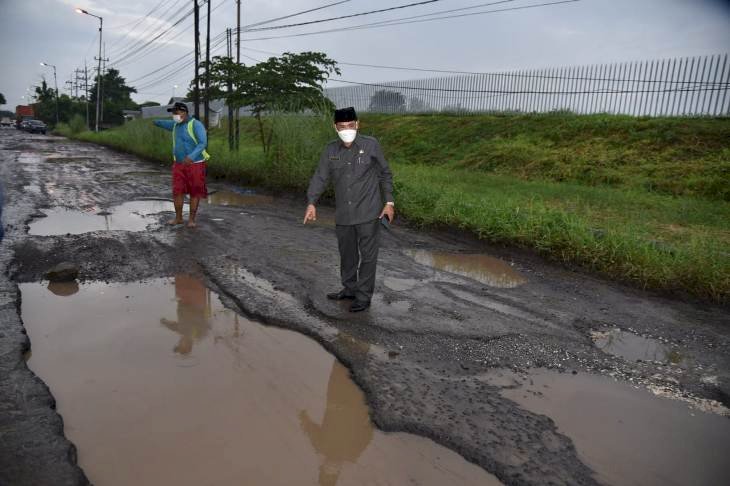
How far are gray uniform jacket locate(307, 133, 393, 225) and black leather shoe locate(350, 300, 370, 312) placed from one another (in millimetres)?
640

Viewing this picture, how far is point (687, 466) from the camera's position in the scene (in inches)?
89.1

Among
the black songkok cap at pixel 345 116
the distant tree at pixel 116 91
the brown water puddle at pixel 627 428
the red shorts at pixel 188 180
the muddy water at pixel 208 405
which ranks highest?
the distant tree at pixel 116 91

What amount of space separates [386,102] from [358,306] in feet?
70.4

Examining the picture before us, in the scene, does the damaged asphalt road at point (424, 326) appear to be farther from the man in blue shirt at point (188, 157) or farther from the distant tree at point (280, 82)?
the distant tree at point (280, 82)

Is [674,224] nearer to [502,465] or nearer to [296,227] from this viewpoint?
[296,227]

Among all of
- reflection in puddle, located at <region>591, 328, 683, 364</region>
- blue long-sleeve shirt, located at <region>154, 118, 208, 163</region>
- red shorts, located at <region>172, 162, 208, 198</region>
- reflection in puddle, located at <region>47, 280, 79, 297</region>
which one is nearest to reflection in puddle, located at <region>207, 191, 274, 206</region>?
red shorts, located at <region>172, 162, 208, 198</region>

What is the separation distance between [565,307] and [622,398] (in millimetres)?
1433

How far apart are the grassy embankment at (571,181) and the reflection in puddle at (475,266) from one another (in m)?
0.63

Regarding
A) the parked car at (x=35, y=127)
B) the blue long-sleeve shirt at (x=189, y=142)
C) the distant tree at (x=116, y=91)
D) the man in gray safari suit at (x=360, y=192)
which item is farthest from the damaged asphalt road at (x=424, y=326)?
the distant tree at (x=116, y=91)

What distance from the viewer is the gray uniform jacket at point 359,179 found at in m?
3.97

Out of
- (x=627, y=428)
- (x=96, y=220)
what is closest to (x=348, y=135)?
(x=627, y=428)

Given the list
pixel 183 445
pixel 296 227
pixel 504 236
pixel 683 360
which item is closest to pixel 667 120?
pixel 504 236

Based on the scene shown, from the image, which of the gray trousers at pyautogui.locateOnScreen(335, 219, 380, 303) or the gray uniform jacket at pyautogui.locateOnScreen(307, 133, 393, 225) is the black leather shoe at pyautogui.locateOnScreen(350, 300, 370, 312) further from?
the gray uniform jacket at pyautogui.locateOnScreen(307, 133, 393, 225)

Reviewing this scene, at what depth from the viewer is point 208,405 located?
2602mm
